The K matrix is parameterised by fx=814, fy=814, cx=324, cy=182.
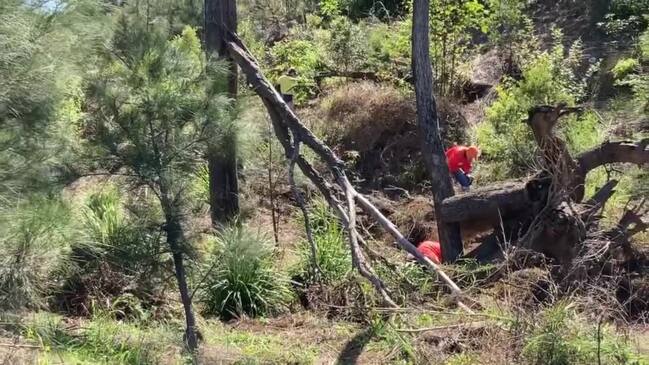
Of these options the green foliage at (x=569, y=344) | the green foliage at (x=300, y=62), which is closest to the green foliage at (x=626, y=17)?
the green foliage at (x=300, y=62)

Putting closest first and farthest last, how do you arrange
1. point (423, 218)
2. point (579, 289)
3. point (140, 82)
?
point (140, 82)
point (579, 289)
point (423, 218)

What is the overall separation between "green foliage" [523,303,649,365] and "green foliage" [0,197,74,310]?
12.3ft

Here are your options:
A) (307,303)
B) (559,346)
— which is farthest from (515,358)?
(307,303)

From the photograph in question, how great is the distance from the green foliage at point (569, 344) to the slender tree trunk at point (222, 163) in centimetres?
367

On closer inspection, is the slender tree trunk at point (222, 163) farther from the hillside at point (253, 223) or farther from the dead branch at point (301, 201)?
the dead branch at point (301, 201)

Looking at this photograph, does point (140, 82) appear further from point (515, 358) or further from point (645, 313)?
point (645, 313)

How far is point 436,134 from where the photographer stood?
352 inches

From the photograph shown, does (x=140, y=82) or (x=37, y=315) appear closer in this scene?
(x=140, y=82)

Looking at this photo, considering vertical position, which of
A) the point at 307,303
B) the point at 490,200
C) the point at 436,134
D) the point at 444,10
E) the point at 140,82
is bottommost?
the point at 307,303

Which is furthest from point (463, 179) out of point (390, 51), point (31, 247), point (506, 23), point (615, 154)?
point (31, 247)

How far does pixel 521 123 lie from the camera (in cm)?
1077

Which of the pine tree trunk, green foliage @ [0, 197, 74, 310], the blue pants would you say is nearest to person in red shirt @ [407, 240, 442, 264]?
the blue pants

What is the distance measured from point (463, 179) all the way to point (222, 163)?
317 cm

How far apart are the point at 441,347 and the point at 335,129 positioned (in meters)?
6.98
